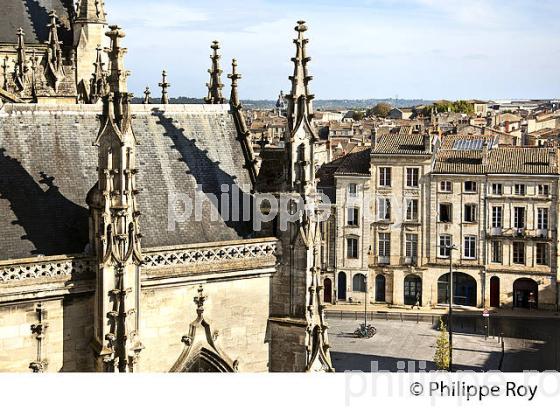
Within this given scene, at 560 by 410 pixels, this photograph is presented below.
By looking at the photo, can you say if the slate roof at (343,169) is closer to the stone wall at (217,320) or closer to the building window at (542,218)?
the building window at (542,218)

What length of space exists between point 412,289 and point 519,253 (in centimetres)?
709

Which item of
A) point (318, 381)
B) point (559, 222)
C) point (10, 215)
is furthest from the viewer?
point (559, 222)

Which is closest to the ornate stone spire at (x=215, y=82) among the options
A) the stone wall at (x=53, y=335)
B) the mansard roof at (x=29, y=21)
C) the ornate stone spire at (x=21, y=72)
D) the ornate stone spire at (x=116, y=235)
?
the ornate stone spire at (x=116, y=235)

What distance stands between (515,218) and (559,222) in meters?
2.65

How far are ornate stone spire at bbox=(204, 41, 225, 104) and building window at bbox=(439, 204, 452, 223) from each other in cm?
3792

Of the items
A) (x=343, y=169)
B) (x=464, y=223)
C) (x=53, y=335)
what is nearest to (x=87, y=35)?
(x=53, y=335)

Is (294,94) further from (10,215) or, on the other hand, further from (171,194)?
(10,215)

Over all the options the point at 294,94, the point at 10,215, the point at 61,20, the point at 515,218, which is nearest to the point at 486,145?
the point at 515,218

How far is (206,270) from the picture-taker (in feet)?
65.8

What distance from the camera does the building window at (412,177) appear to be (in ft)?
198

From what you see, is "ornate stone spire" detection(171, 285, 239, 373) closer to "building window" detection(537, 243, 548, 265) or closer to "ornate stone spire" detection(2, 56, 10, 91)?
"ornate stone spire" detection(2, 56, 10, 91)

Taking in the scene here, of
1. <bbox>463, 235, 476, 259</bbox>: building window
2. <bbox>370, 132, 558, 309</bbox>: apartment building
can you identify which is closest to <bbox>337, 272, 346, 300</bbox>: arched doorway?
<bbox>370, 132, 558, 309</bbox>: apartment building

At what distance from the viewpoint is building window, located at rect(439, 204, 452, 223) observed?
60.2 meters

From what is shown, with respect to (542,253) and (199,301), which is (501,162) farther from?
(199,301)
